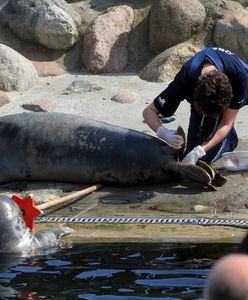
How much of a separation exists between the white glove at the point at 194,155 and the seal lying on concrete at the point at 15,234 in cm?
138

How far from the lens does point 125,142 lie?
5480mm

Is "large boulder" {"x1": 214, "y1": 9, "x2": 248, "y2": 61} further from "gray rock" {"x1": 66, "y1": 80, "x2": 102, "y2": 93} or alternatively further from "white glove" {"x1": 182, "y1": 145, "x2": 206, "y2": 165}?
"white glove" {"x1": 182, "y1": 145, "x2": 206, "y2": 165}

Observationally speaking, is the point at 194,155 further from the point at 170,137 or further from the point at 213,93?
the point at 213,93

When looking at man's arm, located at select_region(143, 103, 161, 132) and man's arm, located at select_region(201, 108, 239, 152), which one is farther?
man's arm, located at select_region(143, 103, 161, 132)

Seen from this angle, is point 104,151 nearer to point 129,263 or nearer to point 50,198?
point 50,198

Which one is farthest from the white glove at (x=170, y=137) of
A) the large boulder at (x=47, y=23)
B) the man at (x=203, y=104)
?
the large boulder at (x=47, y=23)

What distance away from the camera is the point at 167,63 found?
9.06 m

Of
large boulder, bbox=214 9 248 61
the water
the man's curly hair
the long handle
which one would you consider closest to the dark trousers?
the man's curly hair

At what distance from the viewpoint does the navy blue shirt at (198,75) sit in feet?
16.7

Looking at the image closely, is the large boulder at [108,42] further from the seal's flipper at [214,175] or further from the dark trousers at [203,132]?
the seal's flipper at [214,175]

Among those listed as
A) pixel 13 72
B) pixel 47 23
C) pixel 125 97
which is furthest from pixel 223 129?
pixel 47 23

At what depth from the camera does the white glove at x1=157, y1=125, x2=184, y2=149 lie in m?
5.26

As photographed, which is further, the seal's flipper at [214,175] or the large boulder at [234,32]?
the large boulder at [234,32]

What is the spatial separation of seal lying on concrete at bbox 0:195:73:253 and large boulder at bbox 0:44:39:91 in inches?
201
